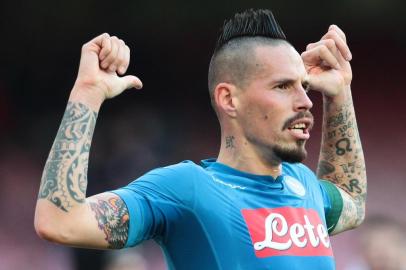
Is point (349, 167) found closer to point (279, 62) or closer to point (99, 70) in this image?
point (279, 62)

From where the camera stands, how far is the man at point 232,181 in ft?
9.91

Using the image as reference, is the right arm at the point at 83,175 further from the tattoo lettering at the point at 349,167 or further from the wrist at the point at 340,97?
the tattoo lettering at the point at 349,167

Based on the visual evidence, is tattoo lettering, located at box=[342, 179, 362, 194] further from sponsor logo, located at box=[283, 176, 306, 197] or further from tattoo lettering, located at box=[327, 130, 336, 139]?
sponsor logo, located at box=[283, 176, 306, 197]

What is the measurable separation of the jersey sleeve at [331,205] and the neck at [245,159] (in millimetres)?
401

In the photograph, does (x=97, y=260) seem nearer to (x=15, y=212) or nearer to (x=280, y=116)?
(x=15, y=212)

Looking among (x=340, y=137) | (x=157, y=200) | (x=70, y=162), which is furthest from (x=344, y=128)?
(x=70, y=162)

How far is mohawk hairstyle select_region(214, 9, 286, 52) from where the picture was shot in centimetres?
373

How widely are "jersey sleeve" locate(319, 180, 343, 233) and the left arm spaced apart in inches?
1.1

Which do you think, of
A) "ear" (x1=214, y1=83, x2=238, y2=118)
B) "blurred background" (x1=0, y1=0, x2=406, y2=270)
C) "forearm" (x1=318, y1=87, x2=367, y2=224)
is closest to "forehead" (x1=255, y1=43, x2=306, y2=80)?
"ear" (x1=214, y1=83, x2=238, y2=118)

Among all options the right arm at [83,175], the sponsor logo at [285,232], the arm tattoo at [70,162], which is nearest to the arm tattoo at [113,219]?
the right arm at [83,175]

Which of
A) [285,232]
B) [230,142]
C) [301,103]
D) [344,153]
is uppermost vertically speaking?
[301,103]

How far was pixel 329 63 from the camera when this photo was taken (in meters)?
3.94

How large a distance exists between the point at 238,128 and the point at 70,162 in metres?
0.89

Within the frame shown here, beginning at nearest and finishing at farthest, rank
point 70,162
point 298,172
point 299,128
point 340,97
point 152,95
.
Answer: point 70,162 → point 299,128 → point 298,172 → point 340,97 → point 152,95
